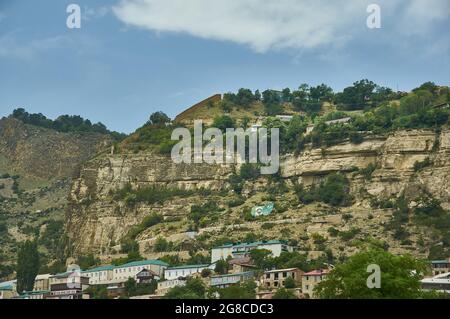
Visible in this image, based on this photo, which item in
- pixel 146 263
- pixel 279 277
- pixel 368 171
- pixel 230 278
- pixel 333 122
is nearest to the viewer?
pixel 279 277

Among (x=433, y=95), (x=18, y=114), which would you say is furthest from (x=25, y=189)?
(x=433, y=95)

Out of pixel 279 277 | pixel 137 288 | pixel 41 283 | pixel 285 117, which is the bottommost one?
pixel 41 283

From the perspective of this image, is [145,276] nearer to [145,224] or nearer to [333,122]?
[145,224]

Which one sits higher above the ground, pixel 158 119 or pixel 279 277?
pixel 158 119

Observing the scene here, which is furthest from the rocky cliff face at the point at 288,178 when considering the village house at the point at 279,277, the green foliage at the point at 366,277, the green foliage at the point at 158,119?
the green foliage at the point at 366,277

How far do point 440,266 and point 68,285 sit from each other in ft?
67.5

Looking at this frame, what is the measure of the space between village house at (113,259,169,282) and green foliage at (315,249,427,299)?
23.4 metres

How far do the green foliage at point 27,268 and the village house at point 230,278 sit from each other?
47.2 ft

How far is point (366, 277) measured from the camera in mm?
35531

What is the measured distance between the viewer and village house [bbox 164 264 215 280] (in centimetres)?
5988

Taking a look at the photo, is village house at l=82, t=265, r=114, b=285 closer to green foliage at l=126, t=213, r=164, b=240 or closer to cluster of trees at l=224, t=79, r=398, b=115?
green foliage at l=126, t=213, r=164, b=240

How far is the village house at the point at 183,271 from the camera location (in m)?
59.9

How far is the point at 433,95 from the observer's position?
8262 centimetres

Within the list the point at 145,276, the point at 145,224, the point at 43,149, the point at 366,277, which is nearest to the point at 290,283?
the point at 145,276
